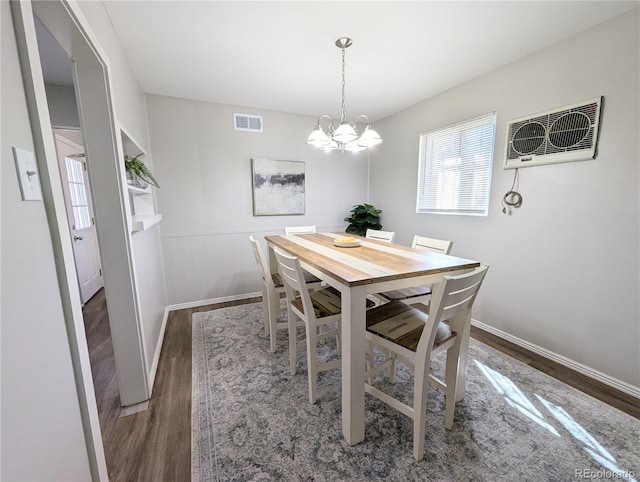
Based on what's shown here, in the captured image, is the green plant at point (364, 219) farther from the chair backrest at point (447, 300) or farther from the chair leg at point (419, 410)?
the chair leg at point (419, 410)

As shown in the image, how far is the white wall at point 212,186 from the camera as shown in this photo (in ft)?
9.93

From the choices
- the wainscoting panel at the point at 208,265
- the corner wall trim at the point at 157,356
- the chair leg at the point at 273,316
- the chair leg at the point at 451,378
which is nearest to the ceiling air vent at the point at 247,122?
the wainscoting panel at the point at 208,265

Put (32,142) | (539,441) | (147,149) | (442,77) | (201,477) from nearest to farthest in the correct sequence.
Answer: (32,142), (201,477), (539,441), (442,77), (147,149)

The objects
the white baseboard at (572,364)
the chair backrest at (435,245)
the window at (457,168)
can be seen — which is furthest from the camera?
the window at (457,168)

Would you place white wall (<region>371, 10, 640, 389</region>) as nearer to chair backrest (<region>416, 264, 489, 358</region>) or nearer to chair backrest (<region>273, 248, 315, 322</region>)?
chair backrest (<region>416, 264, 489, 358</region>)

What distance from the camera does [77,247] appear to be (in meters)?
3.26

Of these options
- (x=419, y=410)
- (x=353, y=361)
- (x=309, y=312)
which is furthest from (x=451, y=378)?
(x=309, y=312)

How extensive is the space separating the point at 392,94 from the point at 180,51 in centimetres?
217

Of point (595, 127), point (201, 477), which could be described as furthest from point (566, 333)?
point (201, 477)

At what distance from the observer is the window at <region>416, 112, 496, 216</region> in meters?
2.58

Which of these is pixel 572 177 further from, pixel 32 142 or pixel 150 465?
pixel 150 465

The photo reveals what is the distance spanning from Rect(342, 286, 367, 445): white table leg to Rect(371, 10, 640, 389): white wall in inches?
74.9

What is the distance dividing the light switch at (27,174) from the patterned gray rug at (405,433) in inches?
54.9

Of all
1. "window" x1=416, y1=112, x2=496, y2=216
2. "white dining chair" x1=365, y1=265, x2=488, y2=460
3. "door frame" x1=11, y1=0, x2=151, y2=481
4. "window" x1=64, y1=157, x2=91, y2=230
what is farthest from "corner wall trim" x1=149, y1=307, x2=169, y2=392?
"window" x1=416, y1=112, x2=496, y2=216
